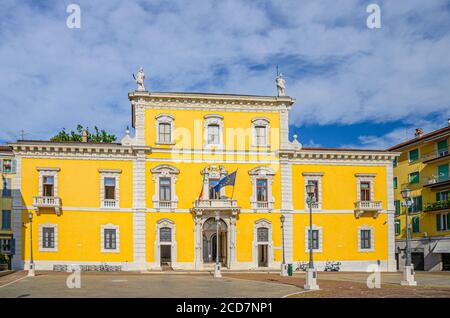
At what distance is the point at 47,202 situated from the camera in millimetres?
44562

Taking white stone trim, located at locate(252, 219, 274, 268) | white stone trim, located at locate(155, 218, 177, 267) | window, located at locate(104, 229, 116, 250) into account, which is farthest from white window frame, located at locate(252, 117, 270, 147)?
window, located at locate(104, 229, 116, 250)

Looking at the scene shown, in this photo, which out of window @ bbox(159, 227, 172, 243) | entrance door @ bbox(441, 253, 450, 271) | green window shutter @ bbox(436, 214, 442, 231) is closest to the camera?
window @ bbox(159, 227, 172, 243)

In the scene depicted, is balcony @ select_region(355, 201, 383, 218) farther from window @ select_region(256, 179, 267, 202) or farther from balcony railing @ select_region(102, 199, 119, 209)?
balcony railing @ select_region(102, 199, 119, 209)

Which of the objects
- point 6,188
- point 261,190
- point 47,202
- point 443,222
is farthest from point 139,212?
point 443,222

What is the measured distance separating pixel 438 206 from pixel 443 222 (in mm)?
1519

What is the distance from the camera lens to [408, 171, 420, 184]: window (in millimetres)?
55188

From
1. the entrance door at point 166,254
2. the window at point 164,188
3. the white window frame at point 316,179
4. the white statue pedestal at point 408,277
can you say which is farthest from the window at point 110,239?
the white statue pedestal at point 408,277

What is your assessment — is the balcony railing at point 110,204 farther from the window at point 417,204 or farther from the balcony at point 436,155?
the balcony at point 436,155

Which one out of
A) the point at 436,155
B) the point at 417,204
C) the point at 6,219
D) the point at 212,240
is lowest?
the point at 212,240

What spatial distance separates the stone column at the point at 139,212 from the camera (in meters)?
45.9

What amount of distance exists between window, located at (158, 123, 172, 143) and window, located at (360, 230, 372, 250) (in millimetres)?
18636

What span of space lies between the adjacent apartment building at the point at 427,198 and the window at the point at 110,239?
28.2 meters

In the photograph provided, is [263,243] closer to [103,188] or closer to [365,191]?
[365,191]
